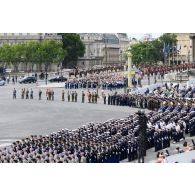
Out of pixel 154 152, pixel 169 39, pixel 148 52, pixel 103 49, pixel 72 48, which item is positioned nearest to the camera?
pixel 154 152

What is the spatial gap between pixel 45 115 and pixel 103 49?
37589mm

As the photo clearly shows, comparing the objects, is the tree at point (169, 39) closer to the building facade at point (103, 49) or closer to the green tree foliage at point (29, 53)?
the building facade at point (103, 49)

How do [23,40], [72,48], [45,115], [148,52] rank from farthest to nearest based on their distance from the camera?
1. [72,48]
2. [148,52]
3. [23,40]
4. [45,115]

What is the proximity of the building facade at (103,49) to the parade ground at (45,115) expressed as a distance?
88.2 ft

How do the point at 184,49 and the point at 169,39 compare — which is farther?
the point at 184,49

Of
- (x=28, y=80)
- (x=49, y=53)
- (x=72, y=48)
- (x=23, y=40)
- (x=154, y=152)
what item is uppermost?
(x=23, y=40)

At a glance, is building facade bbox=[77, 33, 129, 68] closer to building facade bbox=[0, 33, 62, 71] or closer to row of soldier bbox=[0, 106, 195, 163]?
building facade bbox=[0, 33, 62, 71]

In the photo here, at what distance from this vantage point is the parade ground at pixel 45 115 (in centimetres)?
1969

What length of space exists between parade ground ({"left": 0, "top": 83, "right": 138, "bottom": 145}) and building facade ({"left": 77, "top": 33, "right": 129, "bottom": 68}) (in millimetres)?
26888

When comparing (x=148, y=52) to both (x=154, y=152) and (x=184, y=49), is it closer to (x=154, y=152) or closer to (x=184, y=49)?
(x=184, y=49)

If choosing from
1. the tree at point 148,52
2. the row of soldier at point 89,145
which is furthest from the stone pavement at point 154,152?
the tree at point 148,52

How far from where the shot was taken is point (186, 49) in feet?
160

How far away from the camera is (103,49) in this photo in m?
60.8

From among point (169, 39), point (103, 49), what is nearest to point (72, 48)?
point (103, 49)
